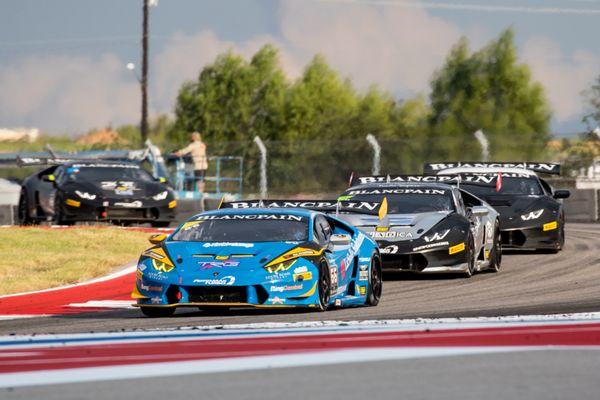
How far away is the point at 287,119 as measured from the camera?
86562 mm

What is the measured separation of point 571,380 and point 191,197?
27.1m

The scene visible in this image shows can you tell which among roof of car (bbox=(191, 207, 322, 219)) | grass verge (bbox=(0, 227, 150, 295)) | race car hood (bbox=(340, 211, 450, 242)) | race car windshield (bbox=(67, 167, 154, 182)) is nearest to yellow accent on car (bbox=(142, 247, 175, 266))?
roof of car (bbox=(191, 207, 322, 219))

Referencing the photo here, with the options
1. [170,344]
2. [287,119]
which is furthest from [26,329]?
[287,119]

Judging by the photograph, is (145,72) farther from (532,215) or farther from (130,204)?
(532,215)

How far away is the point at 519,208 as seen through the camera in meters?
Result: 21.1

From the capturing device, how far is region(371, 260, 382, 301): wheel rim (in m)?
14.0

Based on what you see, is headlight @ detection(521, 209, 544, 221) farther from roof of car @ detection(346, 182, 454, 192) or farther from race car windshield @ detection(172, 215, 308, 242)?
race car windshield @ detection(172, 215, 308, 242)

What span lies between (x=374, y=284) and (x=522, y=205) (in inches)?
299

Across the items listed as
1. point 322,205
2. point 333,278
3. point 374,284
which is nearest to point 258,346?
point 333,278

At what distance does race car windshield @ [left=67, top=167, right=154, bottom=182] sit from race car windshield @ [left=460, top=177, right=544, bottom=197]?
7.93 m

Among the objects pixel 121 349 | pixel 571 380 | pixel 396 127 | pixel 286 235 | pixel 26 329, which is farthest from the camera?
pixel 396 127

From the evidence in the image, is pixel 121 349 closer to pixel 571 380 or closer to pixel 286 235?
pixel 571 380

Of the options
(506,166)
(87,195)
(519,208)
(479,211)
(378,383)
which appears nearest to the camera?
(378,383)

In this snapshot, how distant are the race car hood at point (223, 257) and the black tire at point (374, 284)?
4.11ft
